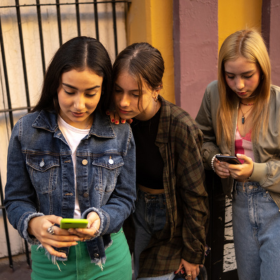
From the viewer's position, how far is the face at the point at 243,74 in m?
2.07

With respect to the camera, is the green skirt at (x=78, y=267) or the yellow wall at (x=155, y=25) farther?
the yellow wall at (x=155, y=25)

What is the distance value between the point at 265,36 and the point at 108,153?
Answer: 2.88 metres

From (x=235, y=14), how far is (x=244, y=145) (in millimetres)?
2091

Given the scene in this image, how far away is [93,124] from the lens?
1.79m

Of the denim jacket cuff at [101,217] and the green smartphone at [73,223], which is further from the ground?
the green smartphone at [73,223]

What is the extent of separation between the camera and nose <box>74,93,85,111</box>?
163cm

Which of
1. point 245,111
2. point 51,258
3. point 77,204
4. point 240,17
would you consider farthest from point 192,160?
point 240,17

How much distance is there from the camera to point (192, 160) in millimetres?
2129

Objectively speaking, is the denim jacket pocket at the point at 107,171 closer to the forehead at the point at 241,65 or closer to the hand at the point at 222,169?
the hand at the point at 222,169

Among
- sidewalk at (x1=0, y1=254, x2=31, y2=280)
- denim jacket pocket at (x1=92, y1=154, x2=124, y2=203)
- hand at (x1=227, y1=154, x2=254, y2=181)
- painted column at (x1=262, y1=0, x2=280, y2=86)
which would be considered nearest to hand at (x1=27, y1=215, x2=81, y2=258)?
denim jacket pocket at (x1=92, y1=154, x2=124, y2=203)

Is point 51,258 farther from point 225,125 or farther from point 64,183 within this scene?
point 225,125

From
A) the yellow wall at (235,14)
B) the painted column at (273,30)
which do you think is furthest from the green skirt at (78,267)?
the painted column at (273,30)

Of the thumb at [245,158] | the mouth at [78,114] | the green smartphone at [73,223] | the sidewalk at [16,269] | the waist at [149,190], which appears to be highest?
the mouth at [78,114]

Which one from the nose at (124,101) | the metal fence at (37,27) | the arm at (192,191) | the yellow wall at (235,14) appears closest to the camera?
the nose at (124,101)
